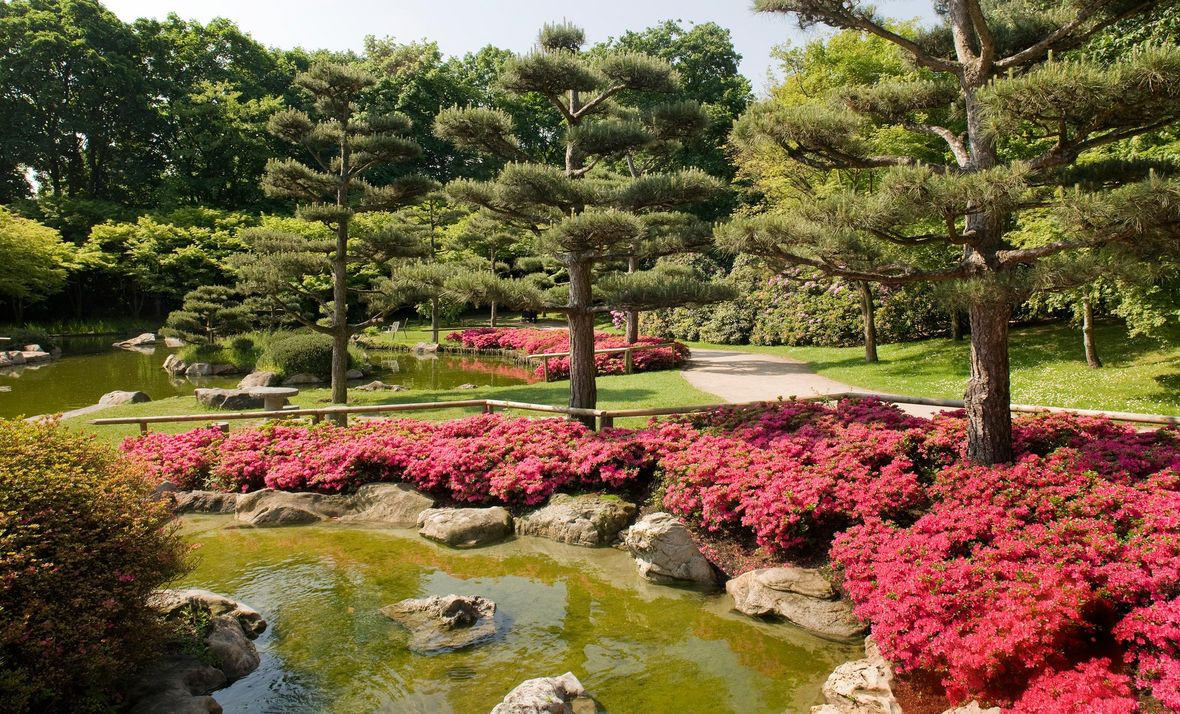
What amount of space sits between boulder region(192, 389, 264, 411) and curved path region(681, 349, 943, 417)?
9.40 meters

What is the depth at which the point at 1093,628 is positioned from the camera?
4.32 m

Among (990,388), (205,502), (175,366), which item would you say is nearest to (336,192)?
(205,502)

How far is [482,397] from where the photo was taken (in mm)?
14641

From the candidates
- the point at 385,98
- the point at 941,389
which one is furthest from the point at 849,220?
the point at 385,98

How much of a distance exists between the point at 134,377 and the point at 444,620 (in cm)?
1932

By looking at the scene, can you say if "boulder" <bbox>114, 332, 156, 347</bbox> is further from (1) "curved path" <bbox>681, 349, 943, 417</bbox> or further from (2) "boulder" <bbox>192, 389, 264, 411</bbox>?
(1) "curved path" <bbox>681, 349, 943, 417</bbox>

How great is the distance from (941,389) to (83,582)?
42.2 feet

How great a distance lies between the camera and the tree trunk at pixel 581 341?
9703mm

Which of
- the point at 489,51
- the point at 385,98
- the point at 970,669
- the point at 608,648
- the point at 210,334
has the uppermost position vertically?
the point at 489,51

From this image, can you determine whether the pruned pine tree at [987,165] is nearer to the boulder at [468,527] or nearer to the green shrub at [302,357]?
the boulder at [468,527]

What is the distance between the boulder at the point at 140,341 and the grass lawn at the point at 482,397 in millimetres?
17230

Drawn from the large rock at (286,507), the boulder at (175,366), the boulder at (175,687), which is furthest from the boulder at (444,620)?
the boulder at (175,366)

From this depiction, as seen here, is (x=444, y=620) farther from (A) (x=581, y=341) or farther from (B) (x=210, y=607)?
(A) (x=581, y=341)

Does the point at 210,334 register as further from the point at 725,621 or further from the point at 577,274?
the point at 725,621
